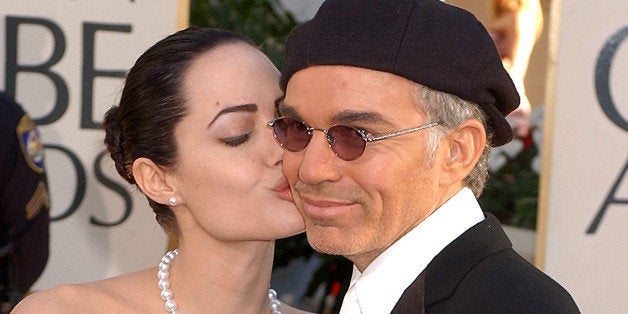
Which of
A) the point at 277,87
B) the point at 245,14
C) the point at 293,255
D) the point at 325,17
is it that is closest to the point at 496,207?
the point at 293,255

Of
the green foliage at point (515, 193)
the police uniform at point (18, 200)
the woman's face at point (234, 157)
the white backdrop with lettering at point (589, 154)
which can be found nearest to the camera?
the woman's face at point (234, 157)

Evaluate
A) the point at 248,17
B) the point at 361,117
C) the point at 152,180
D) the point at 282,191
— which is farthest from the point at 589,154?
the point at 361,117

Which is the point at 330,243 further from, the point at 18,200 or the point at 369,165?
the point at 18,200

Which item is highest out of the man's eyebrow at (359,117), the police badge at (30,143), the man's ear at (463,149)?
the man's eyebrow at (359,117)

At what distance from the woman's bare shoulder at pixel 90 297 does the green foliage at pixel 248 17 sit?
180cm

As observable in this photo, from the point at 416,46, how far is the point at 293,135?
320mm

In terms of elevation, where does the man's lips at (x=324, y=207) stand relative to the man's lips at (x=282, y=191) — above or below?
above

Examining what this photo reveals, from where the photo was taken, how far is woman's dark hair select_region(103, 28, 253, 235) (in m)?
2.81

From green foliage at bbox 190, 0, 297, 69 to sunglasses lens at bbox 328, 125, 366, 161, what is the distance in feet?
8.58

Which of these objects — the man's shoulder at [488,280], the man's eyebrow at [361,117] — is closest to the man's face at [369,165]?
the man's eyebrow at [361,117]

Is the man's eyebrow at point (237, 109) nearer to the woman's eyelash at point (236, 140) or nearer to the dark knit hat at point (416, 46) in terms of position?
the woman's eyelash at point (236, 140)

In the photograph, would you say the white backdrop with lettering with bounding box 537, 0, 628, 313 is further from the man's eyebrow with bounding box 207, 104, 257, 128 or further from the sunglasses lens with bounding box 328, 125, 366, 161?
the sunglasses lens with bounding box 328, 125, 366, 161

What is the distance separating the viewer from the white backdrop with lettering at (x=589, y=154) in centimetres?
427

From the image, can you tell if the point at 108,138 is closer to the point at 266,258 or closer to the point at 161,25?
the point at 266,258
